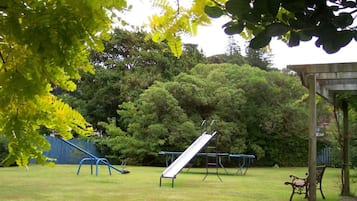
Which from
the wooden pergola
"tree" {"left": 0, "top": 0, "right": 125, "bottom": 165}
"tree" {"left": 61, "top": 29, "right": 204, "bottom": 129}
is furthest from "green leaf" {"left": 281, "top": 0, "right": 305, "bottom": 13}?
"tree" {"left": 61, "top": 29, "right": 204, "bottom": 129}

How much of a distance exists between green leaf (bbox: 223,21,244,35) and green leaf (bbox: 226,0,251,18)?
1.9 inches

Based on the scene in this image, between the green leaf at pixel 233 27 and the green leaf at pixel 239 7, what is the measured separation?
5cm

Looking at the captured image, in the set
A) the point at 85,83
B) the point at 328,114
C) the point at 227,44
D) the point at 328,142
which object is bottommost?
the point at 328,142

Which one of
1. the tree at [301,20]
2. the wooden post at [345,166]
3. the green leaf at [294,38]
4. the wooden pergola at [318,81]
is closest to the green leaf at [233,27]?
the tree at [301,20]

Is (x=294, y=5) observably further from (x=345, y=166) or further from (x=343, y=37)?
(x=345, y=166)

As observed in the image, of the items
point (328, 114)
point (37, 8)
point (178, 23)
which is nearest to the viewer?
point (37, 8)

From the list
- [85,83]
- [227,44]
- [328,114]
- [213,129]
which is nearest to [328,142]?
[328,114]

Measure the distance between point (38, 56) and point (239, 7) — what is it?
19.4 inches

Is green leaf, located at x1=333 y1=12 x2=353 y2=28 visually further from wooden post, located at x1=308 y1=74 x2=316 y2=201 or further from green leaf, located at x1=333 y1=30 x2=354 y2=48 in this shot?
wooden post, located at x1=308 y1=74 x2=316 y2=201

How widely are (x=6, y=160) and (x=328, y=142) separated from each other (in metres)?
17.0

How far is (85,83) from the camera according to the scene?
22.2 m

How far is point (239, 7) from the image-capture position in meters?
0.93

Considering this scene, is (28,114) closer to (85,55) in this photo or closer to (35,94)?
(35,94)

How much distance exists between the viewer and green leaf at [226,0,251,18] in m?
0.92
